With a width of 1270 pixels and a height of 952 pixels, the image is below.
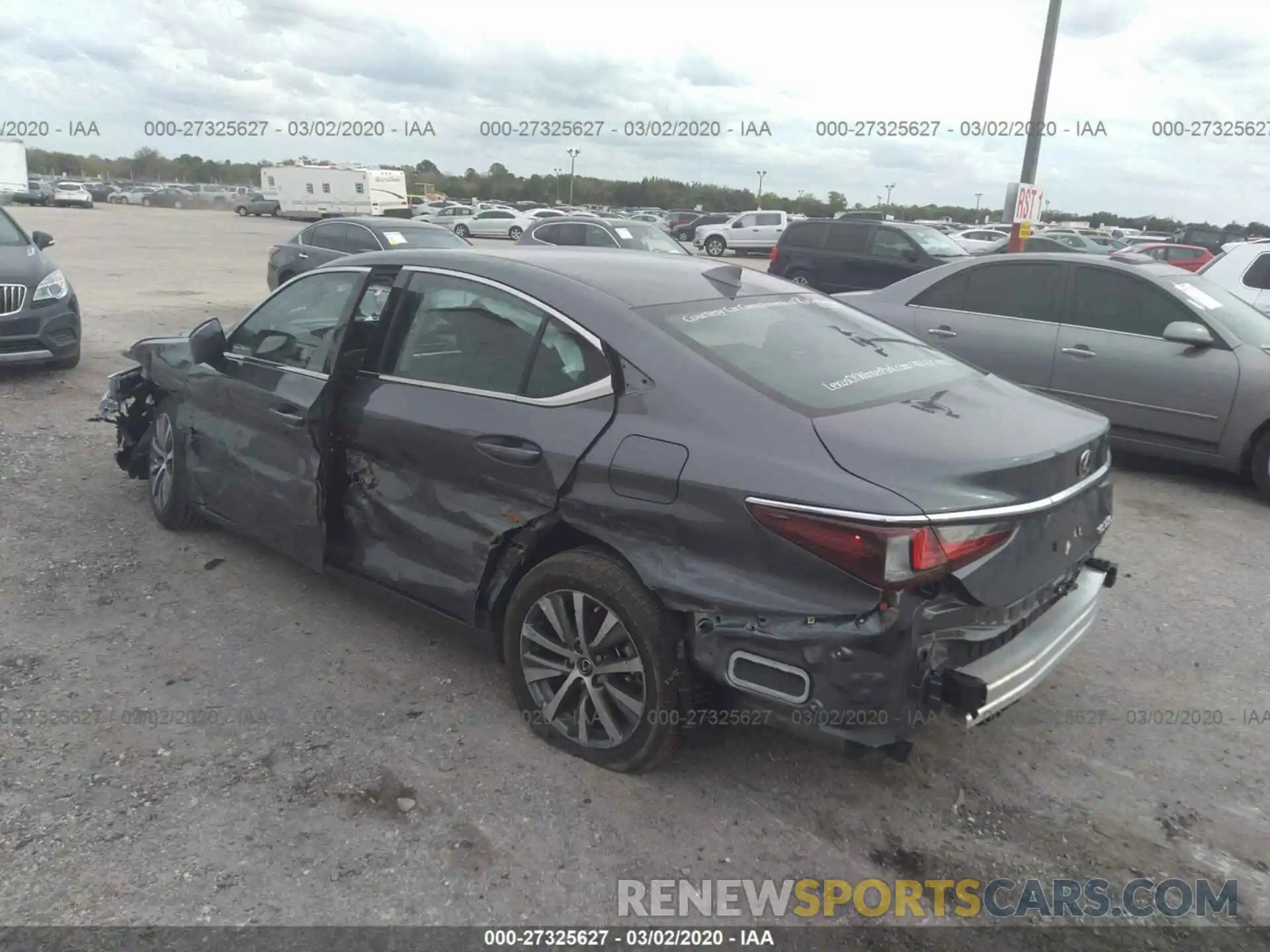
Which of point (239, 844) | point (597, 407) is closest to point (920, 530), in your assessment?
point (597, 407)

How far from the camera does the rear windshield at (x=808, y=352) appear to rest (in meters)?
3.09

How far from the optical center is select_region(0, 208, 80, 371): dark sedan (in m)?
8.20

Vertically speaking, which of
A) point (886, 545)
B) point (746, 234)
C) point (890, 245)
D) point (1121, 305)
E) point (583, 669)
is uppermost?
point (746, 234)

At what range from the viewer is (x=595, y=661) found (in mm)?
3156

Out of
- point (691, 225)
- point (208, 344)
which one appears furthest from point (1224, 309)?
point (691, 225)

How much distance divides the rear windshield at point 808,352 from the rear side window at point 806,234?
12258mm

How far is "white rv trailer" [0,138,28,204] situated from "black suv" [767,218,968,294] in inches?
1647

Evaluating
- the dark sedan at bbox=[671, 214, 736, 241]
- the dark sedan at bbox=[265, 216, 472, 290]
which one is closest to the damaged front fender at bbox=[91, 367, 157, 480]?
the dark sedan at bbox=[265, 216, 472, 290]

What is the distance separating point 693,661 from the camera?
290 cm

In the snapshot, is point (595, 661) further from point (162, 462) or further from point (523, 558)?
point (162, 462)

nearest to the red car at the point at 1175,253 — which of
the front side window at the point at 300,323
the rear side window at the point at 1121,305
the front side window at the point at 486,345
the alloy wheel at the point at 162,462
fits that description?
the rear side window at the point at 1121,305

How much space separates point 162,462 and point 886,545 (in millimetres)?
4148

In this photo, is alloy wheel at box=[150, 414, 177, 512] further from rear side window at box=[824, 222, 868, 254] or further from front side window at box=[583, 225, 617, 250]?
rear side window at box=[824, 222, 868, 254]

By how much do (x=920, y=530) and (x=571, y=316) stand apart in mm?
1440
